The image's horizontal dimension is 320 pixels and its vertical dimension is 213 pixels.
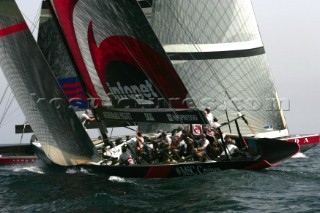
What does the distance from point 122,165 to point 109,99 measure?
7.87 feet

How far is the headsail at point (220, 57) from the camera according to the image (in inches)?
860

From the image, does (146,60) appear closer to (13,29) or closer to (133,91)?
(133,91)

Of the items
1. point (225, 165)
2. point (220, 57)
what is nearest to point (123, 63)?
point (225, 165)

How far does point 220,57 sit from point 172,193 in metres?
10.5

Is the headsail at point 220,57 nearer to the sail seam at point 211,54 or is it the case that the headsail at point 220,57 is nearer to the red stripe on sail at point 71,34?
the sail seam at point 211,54

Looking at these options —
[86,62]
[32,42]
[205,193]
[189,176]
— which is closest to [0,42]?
[32,42]

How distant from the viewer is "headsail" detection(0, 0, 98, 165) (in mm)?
16672

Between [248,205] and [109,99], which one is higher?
[109,99]

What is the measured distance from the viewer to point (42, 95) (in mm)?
16875

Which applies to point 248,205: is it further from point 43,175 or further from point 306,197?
point 43,175

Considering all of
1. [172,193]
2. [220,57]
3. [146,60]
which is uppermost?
[220,57]

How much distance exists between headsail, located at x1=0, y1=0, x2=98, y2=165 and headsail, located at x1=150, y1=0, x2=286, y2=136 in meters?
6.40

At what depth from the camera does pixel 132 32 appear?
48.9 feet

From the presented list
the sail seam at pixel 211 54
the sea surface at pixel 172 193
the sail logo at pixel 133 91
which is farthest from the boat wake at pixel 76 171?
the sail seam at pixel 211 54
